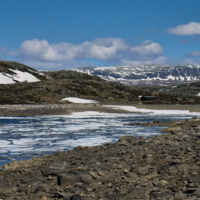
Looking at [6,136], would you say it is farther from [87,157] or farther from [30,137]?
[87,157]

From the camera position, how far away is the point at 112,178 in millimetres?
12344

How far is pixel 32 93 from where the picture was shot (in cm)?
12700

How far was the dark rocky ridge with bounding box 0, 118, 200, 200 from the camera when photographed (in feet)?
34.3

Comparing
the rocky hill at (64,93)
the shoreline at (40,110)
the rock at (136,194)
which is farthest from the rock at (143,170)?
the rocky hill at (64,93)

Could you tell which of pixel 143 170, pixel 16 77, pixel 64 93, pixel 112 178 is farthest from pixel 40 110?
pixel 16 77

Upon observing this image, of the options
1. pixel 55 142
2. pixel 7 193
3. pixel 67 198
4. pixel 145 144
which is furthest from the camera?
pixel 55 142

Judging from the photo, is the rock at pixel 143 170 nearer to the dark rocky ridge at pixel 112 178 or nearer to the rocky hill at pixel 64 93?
the dark rocky ridge at pixel 112 178

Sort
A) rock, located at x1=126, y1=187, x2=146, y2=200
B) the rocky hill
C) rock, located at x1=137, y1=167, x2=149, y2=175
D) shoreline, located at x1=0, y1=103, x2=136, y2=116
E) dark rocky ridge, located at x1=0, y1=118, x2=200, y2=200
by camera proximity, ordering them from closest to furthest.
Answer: rock, located at x1=126, y1=187, x2=146, y2=200
dark rocky ridge, located at x1=0, y1=118, x2=200, y2=200
rock, located at x1=137, y1=167, x2=149, y2=175
shoreline, located at x1=0, y1=103, x2=136, y2=116
the rocky hill

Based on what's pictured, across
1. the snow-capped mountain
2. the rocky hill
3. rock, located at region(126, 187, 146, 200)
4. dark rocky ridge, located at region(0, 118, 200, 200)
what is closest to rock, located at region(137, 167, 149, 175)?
dark rocky ridge, located at region(0, 118, 200, 200)

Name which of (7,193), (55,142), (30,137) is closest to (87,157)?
(7,193)

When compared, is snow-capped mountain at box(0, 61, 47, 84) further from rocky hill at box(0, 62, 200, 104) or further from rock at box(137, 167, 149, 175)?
rock at box(137, 167, 149, 175)

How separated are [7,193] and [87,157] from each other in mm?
7245

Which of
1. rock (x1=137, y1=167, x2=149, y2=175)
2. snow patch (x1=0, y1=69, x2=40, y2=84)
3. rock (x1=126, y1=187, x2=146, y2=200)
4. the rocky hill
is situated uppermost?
snow patch (x1=0, y1=69, x2=40, y2=84)

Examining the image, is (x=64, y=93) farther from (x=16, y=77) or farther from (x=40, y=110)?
(x=40, y=110)
